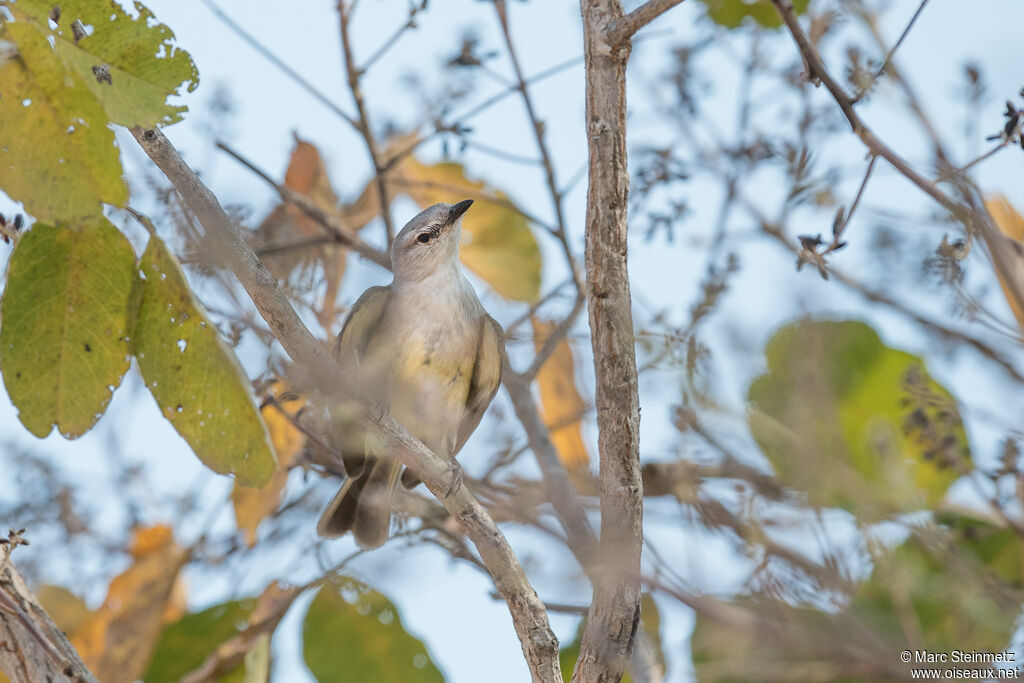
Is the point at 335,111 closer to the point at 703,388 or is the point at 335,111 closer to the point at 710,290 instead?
the point at 710,290

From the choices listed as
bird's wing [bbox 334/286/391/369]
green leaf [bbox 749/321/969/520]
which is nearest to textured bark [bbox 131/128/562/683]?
green leaf [bbox 749/321/969/520]

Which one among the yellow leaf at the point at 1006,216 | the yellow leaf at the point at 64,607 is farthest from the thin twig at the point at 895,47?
the yellow leaf at the point at 64,607

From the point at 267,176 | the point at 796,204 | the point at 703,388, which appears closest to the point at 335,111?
the point at 267,176

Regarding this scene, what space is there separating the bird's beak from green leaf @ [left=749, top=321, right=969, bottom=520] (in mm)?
2204

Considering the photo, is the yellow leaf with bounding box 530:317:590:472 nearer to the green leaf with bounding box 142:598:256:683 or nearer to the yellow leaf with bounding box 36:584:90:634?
the green leaf with bounding box 142:598:256:683

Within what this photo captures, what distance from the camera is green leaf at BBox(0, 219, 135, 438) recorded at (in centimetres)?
256

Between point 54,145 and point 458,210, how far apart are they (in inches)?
130

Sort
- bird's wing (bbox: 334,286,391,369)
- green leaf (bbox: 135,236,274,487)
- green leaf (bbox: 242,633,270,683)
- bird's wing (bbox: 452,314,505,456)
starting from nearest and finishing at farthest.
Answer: green leaf (bbox: 135,236,274,487) → green leaf (bbox: 242,633,270,683) → bird's wing (bbox: 334,286,391,369) → bird's wing (bbox: 452,314,505,456)

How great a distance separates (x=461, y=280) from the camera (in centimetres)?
530

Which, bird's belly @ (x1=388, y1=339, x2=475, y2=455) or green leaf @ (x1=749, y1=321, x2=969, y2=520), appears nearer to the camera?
green leaf @ (x1=749, y1=321, x2=969, y2=520)

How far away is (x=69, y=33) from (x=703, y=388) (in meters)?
1.77

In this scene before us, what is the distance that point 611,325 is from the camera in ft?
9.48

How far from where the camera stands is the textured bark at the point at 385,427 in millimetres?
2709

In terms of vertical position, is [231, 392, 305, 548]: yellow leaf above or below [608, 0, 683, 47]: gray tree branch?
below
